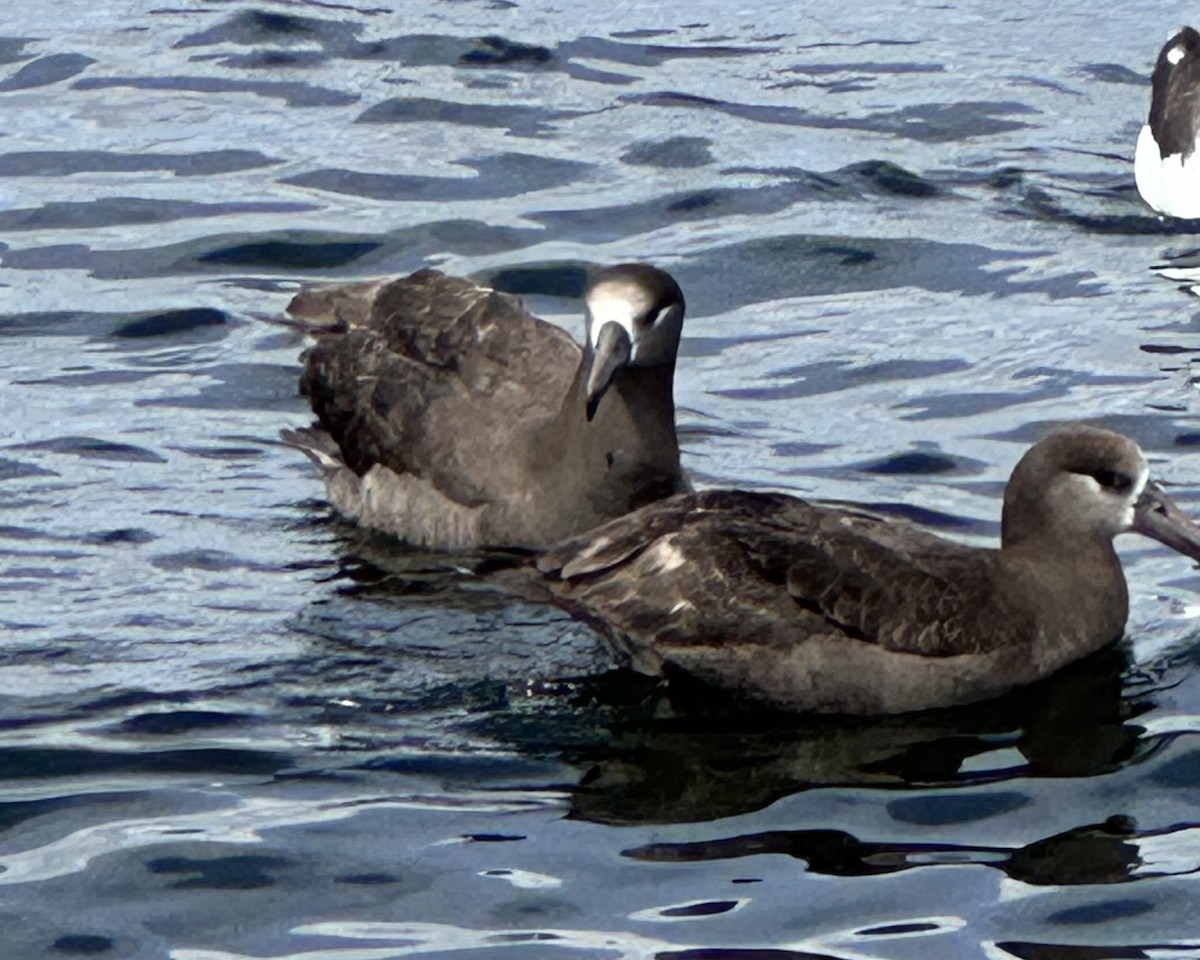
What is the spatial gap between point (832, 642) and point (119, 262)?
23.1ft

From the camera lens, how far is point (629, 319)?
11.5 meters

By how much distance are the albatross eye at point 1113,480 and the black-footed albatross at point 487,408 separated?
2.05 m

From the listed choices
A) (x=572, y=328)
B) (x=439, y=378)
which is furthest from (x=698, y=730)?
(x=572, y=328)

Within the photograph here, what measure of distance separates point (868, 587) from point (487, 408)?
2.67 m

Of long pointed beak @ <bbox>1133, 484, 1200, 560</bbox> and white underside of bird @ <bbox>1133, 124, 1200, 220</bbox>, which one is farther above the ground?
white underside of bird @ <bbox>1133, 124, 1200, 220</bbox>

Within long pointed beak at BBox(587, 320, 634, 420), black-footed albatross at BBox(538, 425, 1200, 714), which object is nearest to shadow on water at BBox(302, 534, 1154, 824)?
black-footed albatross at BBox(538, 425, 1200, 714)

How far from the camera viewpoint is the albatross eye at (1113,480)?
10.4 meters

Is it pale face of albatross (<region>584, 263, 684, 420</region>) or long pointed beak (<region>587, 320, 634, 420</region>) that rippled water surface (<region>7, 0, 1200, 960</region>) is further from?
pale face of albatross (<region>584, 263, 684, 420</region>)

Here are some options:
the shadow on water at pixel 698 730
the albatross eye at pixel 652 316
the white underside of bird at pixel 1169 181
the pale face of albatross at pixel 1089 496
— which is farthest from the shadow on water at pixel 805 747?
the white underside of bird at pixel 1169 181

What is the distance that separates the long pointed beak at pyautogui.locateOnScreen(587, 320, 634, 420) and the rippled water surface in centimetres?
97

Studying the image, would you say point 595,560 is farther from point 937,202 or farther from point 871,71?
point 871,71

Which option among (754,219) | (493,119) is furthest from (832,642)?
(493,119)

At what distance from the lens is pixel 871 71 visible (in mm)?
19203

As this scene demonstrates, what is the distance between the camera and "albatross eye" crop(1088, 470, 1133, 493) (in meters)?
10.4
